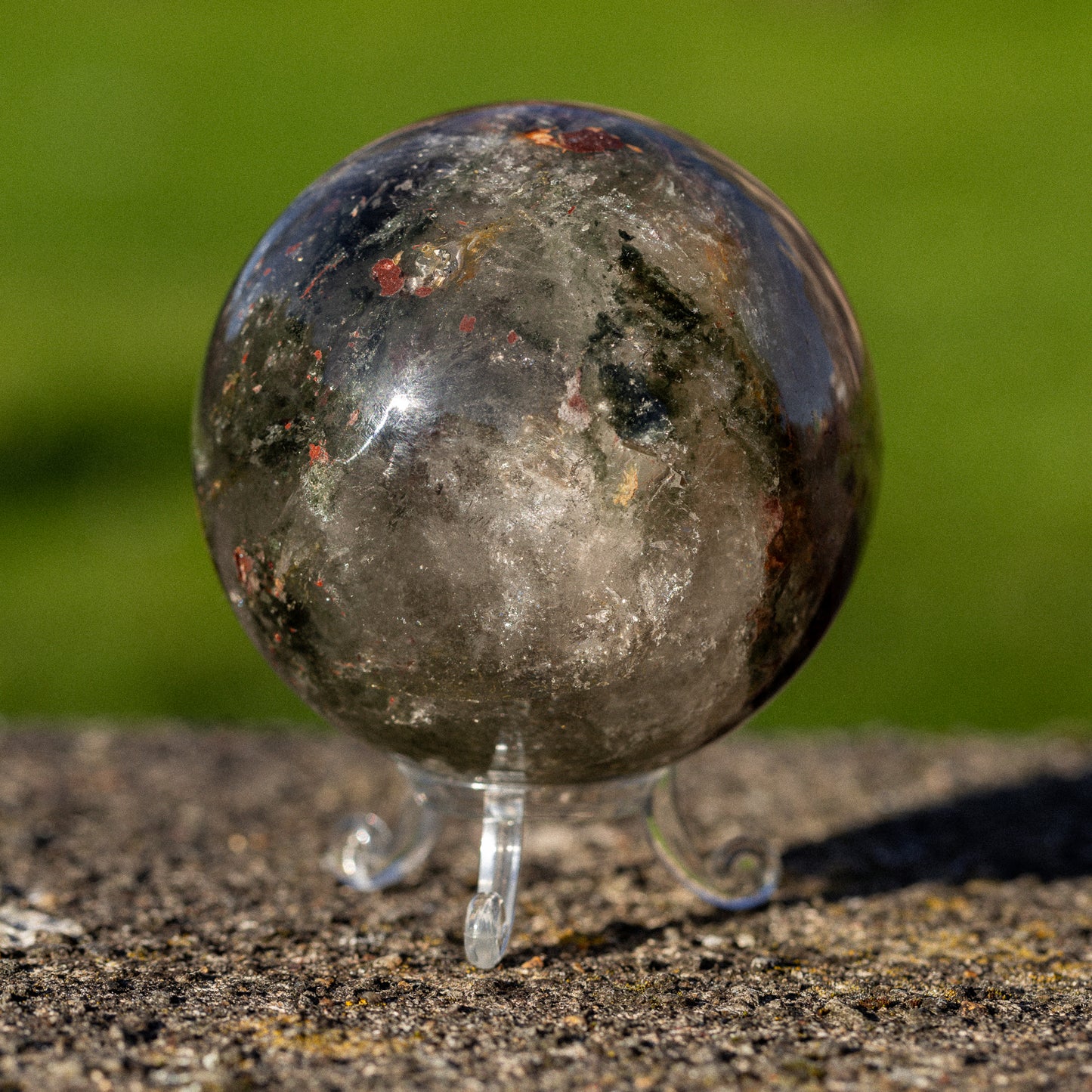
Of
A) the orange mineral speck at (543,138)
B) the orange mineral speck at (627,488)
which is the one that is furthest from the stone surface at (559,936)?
the orange mineral speck at (543,138)

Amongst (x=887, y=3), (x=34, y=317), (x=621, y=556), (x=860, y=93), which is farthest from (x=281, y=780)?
(x=887, y=3)

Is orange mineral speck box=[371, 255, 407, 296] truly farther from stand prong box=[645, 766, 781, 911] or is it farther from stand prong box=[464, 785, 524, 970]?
→ stand prong box=[645, 766, 781, 911]

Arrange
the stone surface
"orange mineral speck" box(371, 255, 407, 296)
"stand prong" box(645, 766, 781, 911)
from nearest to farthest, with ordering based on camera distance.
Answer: the stone surface
"orange mineral speck" box(371, 255, 407, 296)
"stand prong" box(645, 766, 781, 911)

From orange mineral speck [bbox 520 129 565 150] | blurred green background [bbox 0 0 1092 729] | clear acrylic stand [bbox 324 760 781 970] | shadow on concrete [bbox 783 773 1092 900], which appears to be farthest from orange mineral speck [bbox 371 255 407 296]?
blurred green background [bbox 0 0 1092 729]

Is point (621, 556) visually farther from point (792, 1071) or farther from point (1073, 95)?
point (1073, 95)

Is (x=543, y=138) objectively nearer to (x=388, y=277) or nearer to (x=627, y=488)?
(x=388, y=277)

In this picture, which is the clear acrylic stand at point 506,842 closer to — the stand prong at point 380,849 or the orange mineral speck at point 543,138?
the stand prong at point 380,849
